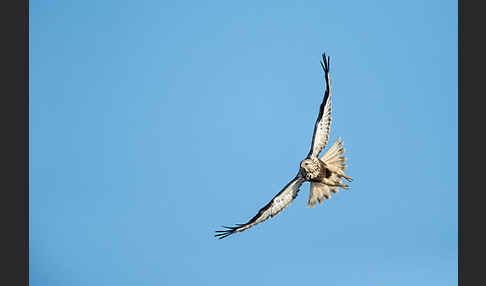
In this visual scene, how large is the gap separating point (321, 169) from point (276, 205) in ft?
3.24

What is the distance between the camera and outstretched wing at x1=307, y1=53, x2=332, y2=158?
9.48 m

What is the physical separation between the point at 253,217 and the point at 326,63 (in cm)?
262

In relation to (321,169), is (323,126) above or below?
above

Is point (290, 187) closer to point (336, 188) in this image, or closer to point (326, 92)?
point (336, 188)

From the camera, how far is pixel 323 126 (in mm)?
9555

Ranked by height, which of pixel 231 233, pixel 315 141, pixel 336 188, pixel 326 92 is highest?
pixel 326 92

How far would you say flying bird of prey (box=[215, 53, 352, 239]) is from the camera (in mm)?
9398

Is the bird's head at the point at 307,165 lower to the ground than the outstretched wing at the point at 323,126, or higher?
lower

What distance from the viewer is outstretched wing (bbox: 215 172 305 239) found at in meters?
9.64

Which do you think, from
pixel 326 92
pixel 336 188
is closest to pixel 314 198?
pixel 336 188

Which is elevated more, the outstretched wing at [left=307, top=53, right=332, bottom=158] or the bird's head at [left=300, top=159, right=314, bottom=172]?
the outstretched wing at [left=307, top=53, right=332, bottom=158]

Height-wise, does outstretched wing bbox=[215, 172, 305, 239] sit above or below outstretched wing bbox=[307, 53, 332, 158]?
below

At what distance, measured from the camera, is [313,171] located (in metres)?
9.34

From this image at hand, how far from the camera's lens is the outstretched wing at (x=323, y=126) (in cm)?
948
